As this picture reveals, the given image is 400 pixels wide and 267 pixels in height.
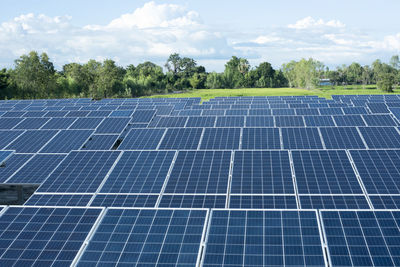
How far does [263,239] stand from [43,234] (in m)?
6.24

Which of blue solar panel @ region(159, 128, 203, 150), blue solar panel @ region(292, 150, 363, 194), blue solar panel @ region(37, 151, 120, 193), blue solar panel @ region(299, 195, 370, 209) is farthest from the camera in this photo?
blue solar panel @ region(159, 128, 203, 150)

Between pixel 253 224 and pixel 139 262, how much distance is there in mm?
3275

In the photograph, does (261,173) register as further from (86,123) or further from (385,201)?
(86,123)

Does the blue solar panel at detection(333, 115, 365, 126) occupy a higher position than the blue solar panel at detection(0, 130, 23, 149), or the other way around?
the blue solar panel at detection(333, 115, 365, 126)

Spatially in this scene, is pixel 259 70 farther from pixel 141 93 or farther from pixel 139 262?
pixel 139 262

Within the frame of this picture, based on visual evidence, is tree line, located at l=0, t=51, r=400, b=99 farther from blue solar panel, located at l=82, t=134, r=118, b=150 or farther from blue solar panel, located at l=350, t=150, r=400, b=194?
blue solar panel, located at l=350, t=150, r=400, b=194

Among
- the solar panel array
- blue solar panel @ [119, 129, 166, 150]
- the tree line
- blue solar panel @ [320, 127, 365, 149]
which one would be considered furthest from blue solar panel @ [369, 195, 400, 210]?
the tree line

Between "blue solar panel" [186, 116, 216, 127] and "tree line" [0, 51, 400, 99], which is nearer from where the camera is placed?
"blue solar panel" [186, 116, 216, 127]

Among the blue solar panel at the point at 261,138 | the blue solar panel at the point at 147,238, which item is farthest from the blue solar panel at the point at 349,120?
the blue solar panel at the point at 147,238

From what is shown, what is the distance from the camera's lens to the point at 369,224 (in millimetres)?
10031

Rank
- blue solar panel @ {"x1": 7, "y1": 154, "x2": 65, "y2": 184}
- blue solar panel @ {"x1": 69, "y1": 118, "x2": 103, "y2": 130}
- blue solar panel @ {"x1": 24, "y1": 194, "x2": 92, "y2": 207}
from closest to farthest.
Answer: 1. blue solar panel @ {"x1": 24, "y1": 194, "x2": 92, "y2": 207}
2. blue solar panel @ {"x1": 7, "y1": 154, "x2": 65, "y2": 184}
3. blue solar panel @ {"x1": 69, "y1": 118, "x2": 103, "y2": 130}

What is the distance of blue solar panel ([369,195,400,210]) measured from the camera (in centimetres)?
1345

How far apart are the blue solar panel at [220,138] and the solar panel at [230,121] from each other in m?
6.59

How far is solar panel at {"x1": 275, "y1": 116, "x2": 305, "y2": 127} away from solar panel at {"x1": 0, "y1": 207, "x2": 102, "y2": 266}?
21343 millimetres
